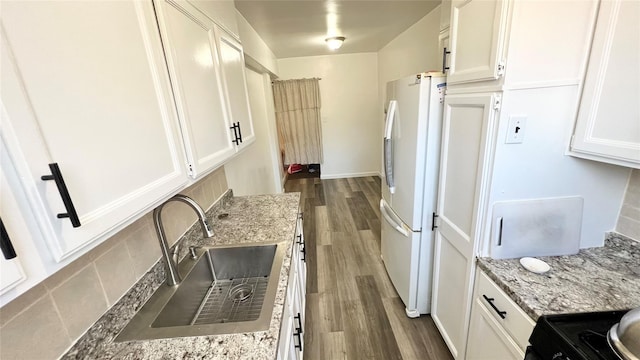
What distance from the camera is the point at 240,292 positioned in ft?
4.33

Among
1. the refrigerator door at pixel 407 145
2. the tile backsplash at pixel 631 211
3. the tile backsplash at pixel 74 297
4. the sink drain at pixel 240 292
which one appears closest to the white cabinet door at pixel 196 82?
the tile backsplash at pixel 74 297

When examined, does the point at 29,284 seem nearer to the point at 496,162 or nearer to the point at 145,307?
the point at 145,307

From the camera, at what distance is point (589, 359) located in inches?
29.8

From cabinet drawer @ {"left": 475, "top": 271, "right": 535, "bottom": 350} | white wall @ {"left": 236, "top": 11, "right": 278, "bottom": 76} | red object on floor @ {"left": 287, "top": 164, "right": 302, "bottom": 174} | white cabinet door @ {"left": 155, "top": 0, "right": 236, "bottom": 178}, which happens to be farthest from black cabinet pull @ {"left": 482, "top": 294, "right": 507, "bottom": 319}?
red object on floor @ {"left": 287, "top": 164, "right": 302, "bottom": 174}

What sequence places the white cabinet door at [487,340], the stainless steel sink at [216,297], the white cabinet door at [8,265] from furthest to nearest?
the white cabinet door at [487,340] < the stainless steel sink at [216,297] < the white cabinet door at [8,265]

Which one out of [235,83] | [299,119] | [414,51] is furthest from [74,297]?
[299,119]

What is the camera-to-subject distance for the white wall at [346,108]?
5.00 meters

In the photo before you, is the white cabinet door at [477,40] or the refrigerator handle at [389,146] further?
the refrigerator handle at [389,146]

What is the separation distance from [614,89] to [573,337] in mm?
863

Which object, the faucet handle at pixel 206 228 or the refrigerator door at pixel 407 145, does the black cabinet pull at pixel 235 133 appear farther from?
the refrigerator door at pixel 407 145

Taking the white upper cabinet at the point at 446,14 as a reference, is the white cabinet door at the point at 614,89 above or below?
below

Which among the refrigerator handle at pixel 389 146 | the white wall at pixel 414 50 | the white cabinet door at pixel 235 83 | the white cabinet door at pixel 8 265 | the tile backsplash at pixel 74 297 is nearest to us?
the white cabinet door at pixel 8 265

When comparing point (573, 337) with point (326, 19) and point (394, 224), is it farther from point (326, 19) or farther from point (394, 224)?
point (326, 19)

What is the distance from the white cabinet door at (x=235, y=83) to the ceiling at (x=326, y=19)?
855mm
